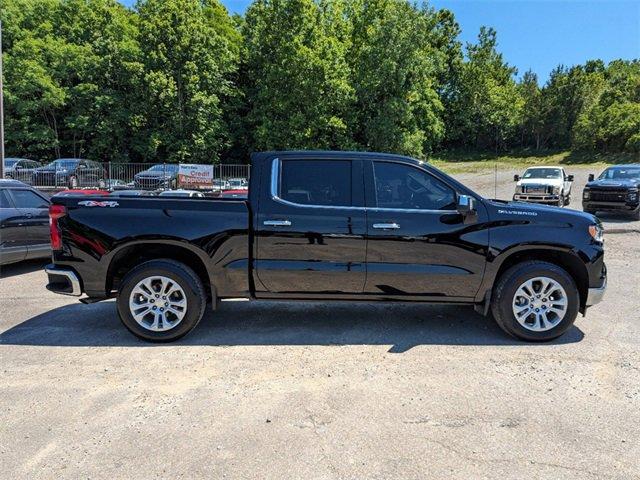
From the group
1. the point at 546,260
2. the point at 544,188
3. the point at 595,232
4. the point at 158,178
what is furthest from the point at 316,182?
the point at 158,178

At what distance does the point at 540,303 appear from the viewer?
→ 506 centimetres

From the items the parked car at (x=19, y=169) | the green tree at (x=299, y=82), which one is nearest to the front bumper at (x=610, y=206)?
the parked car at (x=19, y=169)

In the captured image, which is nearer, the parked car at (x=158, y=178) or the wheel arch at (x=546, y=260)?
the wheel arch at (x=546, y=260)

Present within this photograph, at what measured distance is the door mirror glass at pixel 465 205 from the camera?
4844 mm

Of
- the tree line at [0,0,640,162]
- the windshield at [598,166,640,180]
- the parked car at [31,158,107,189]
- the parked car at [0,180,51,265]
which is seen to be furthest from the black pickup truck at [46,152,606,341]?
the tree line at [0,0,640,162]

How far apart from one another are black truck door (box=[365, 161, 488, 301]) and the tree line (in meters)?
34.3

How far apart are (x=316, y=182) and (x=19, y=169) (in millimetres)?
25556

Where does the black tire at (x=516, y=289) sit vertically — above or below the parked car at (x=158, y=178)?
below

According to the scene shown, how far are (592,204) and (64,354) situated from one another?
16914 mm

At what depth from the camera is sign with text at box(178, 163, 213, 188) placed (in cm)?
2289

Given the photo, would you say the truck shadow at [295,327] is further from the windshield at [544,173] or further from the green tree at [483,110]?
the green tree at [483,110]

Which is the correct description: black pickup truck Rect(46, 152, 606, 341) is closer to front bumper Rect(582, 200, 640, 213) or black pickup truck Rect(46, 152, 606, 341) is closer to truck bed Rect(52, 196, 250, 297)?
truck bed Rect(52, 196, 250, 297)

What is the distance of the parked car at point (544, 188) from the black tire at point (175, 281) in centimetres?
1700

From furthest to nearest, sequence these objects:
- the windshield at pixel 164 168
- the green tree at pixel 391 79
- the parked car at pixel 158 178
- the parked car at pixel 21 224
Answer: the green tree at pixel 391 79 < the windshield at pixel 164 168 < the parked car at pixel 158 178 < the parked car at pixel 21 224
